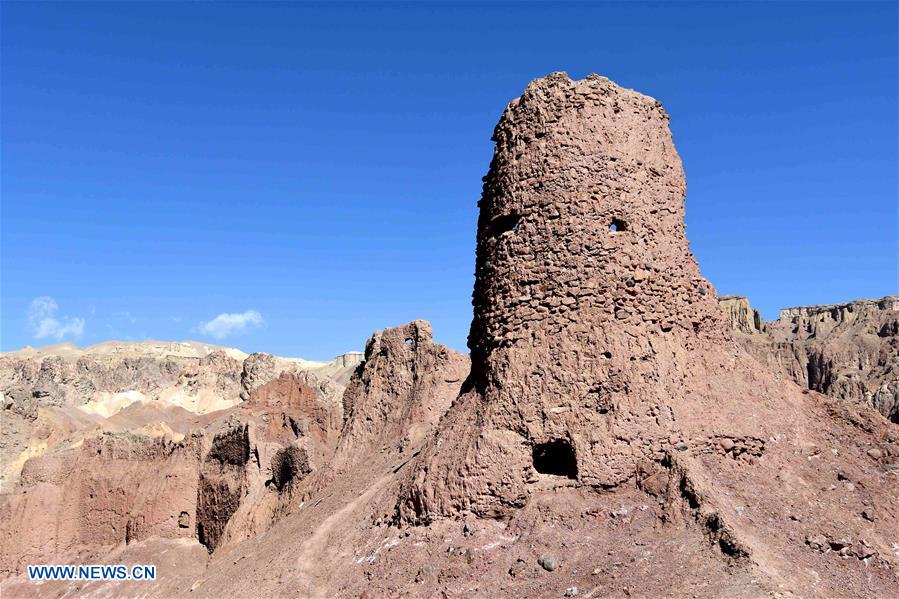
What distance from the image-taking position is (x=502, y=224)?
34.4 ft

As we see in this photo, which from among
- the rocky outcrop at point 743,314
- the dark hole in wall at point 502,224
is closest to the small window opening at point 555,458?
the dark hole in wall at point 502,224

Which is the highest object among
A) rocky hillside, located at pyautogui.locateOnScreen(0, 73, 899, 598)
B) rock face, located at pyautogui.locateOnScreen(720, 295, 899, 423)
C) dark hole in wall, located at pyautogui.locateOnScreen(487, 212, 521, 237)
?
rock face, located at pyautogui.locateOnScreen(720, 295, 899, 423)


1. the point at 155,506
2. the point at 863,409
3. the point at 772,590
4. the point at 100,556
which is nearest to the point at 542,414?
the point at 772,590

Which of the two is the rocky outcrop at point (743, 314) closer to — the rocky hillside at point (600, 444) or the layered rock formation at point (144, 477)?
the layered rock formation at point (144, 477)

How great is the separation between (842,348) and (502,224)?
7936cm

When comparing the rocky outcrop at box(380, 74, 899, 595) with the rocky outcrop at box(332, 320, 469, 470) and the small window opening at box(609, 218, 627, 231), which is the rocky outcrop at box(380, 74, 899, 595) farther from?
the rocky outcrop at box(332, 320, 469, 470)

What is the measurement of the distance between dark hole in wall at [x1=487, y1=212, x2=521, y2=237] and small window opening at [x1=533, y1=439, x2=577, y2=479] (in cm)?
295

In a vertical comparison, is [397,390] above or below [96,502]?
above

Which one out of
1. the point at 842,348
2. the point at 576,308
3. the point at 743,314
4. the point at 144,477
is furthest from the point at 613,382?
the point at 743,314

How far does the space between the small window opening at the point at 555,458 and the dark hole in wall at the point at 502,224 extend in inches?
116

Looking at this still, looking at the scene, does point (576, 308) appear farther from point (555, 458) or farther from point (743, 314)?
point (743, 314)

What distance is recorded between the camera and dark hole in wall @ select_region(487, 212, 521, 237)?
10258 mm

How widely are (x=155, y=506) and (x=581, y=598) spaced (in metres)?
13.5

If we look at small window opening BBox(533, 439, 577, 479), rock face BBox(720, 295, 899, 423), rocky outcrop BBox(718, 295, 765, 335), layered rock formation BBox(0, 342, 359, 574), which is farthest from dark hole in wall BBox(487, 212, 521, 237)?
rocky outcrop BBox(718, 295, 765, 335)
